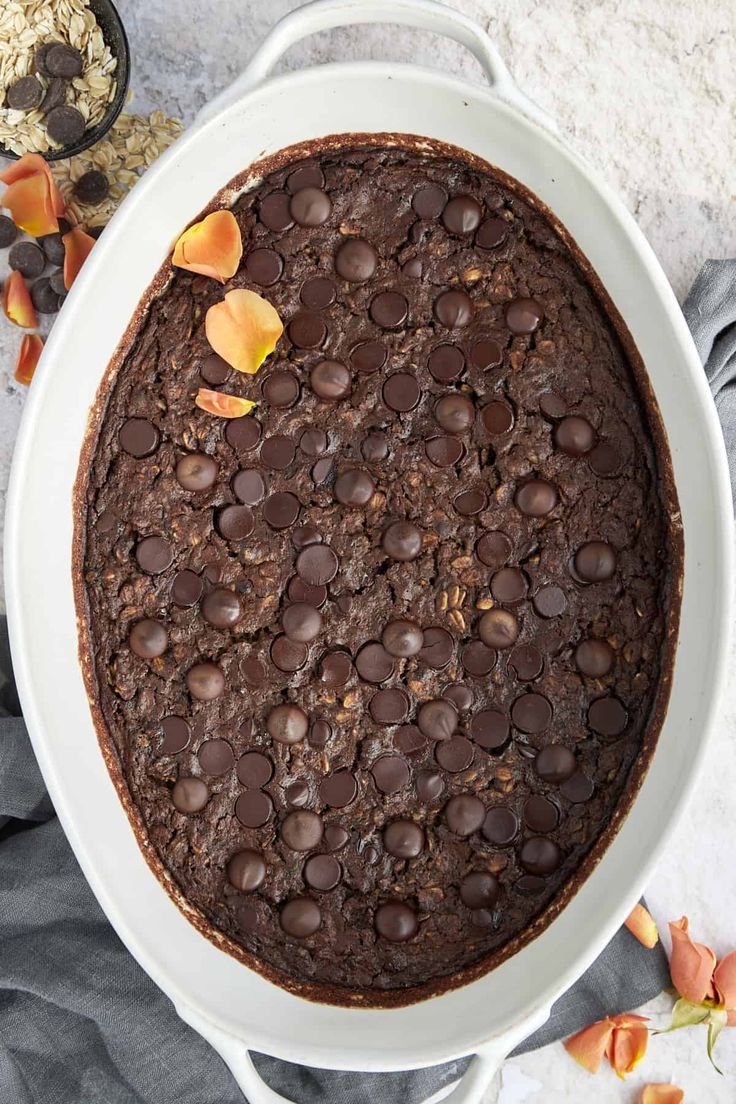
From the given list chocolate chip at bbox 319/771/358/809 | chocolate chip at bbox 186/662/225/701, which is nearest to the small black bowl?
chocolate chip at bbox 186/662/225/701

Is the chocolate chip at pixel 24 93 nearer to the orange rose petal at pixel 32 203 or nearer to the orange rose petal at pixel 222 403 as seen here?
the orange rose petal at pixel 32 203

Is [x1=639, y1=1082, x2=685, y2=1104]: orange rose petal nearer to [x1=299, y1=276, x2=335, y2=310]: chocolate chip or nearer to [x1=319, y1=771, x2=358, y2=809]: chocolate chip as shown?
[x1=319, y1=771, x2=358, y2=809]: chocolate chip

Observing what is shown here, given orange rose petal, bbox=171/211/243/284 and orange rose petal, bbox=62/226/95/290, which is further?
orange rose petal, bbox=62/226/95/290

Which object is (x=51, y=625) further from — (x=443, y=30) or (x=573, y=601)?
(x=443, y=30)

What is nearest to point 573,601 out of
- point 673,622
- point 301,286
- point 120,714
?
point 673,622

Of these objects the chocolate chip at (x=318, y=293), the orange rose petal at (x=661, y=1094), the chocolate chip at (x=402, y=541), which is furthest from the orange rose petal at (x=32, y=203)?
the orange rose petal at (x=661, y=1094)

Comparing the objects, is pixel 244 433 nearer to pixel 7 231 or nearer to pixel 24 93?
pixel 7 231
